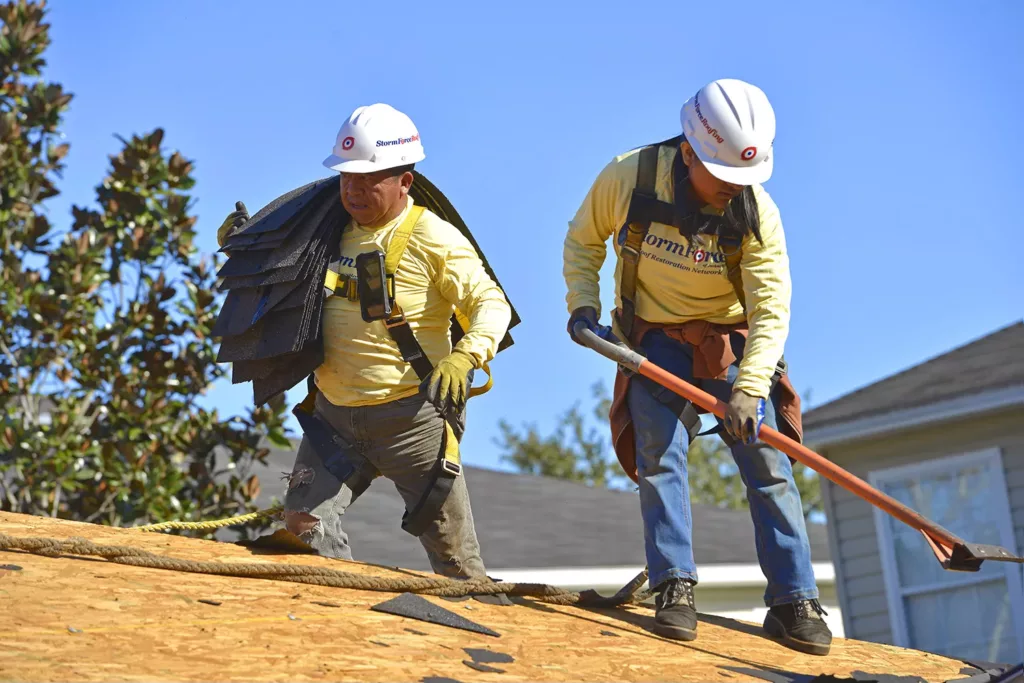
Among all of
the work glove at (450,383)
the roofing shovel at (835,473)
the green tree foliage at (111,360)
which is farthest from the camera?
the green tree foliage at (111,360)

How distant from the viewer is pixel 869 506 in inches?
439

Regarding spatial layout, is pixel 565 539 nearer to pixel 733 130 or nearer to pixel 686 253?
pixel 686 253

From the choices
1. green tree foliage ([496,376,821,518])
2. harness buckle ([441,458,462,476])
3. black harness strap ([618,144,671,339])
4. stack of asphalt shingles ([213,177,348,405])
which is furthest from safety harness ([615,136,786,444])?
green tree foliage ([496,376,821,518])

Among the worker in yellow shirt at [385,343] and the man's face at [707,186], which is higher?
the man's face at [707,186]

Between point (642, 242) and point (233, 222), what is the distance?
186 centimetres

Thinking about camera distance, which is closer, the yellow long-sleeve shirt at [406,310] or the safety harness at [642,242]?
the safety harness at [642,242]

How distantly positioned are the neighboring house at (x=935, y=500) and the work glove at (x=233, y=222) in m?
6.88

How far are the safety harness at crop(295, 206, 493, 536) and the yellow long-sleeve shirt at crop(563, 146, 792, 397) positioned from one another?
1.98 ft

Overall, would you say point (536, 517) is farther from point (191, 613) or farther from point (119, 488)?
point (191, 613)

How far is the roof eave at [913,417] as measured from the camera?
407 inches

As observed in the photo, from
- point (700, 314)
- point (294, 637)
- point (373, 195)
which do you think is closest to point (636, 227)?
point (700, 314)

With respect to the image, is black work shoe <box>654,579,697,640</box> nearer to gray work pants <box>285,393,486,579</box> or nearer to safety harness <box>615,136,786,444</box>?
safety harness <box>615,136,786,444</box>

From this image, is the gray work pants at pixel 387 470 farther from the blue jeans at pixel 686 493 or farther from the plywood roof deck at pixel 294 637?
the blue jeans at pixel 686 493

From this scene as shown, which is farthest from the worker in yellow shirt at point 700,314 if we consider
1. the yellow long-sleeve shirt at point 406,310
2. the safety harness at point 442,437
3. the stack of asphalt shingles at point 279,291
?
the stack of asphalt shingles at point 279,291
